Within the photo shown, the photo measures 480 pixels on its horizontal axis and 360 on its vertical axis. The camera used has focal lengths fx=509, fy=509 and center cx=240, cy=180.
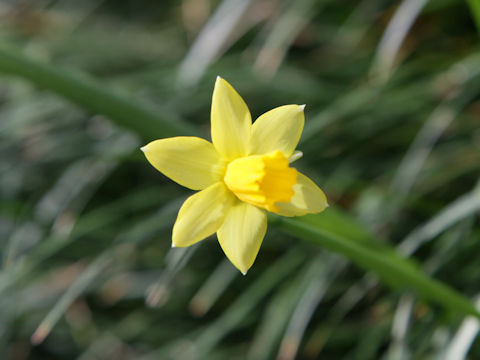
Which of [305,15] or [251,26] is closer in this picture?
[305,15]

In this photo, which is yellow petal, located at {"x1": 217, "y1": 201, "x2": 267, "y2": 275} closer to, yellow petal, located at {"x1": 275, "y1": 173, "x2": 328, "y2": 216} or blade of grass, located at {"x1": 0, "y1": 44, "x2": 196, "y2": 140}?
yellow petal, located at {"x1": 275, "y1": 173, "x2": 328, "y2": 216}

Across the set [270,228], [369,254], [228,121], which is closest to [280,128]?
[228,121]

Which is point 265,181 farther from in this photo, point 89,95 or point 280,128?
point 89,95

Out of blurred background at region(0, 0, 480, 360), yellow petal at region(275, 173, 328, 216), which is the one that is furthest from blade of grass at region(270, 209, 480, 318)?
blurred background at region(0, 0, 480, 360)

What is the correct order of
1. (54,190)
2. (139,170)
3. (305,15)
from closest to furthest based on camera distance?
(54,190)
(305,15)
(139,170)

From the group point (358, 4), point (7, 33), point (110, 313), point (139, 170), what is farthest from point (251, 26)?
point (110, 313)

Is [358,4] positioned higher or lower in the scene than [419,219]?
higher

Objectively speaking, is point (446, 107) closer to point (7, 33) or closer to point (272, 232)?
point (272, 232)

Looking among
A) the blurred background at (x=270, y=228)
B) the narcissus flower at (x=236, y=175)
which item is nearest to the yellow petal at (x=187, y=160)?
the narcissus flower at (x=236, y=175)
